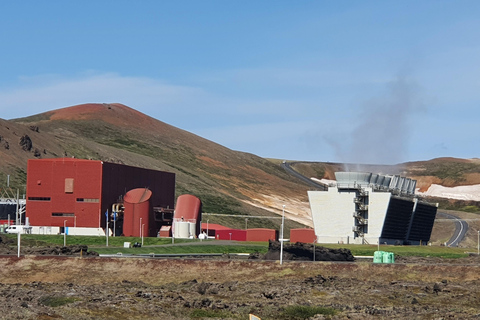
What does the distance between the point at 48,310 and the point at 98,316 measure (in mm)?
3346

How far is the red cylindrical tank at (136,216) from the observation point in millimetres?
132500

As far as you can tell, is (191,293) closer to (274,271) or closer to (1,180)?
(274,271)

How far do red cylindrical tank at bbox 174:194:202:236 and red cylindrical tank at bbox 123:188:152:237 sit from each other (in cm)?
1001

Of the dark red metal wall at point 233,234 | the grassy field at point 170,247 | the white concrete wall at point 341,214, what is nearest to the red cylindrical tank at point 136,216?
the grassy field at point 170,247

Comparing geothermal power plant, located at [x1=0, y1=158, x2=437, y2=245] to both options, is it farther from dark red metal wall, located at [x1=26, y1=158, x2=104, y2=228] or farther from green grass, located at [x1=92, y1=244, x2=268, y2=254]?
green grass, located at [x1=92, y1=244, x2=268, y2=254]

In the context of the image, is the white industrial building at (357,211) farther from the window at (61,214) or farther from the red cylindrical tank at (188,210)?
the window at (61,214)

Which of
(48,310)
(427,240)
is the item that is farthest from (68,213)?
(48,310)

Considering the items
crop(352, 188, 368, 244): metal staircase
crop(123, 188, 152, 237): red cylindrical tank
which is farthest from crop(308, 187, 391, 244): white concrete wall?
crop(123, 188, 152, 237): red cylindrical tank

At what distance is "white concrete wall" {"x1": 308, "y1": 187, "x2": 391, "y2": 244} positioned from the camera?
132m

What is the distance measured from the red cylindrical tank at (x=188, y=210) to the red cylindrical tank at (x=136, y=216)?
10.0 metres

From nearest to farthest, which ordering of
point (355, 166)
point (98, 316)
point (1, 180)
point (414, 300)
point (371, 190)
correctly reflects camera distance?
1. point (98, 316)
2. point (414, 300)
3. point (371, 190)
4. point (355, 166)
5. point (1, 180)

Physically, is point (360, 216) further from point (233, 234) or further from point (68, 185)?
point (68, 185)

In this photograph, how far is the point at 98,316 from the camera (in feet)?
160

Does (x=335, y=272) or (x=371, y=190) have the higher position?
(x=371, y=190)
